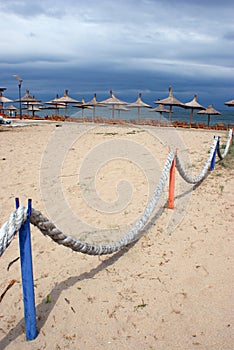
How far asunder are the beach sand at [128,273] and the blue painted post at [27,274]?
135mm

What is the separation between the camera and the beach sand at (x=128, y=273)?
226 centimetres

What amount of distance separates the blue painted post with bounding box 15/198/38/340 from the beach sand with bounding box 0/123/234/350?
0.14m

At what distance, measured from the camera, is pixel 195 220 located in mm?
4207

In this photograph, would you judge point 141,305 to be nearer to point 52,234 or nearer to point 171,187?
point 52,234

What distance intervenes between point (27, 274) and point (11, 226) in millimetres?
421

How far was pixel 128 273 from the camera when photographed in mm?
3006

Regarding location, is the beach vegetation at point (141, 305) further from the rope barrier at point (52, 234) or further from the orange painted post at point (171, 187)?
the orange painted post at point (171, 187)

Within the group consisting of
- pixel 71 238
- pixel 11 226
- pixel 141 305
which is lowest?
pixel 141 305

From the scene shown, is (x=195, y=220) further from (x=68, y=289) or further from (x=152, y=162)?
(x=152, y=162)

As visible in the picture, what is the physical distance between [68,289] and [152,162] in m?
5.29

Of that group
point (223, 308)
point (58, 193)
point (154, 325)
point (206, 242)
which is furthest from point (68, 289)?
point (58, 193)

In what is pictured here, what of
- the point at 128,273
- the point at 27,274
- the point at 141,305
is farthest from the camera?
the point at 128,273

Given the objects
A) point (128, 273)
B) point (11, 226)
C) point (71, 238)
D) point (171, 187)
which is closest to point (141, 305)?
point (128, 273)

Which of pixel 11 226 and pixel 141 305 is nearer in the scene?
pixel 11 226
